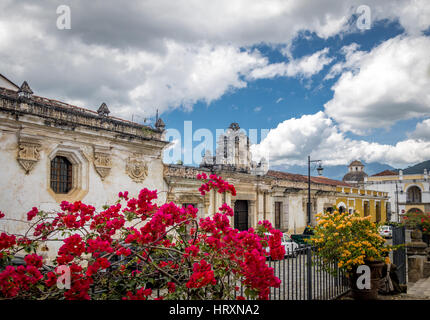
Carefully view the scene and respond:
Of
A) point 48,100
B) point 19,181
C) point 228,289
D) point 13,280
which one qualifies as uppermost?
point 48,100

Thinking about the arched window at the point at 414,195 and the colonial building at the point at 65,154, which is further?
the arched window at the point at 414,195

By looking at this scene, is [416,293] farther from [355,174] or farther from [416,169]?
[416,169]

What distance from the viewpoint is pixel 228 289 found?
3549 millimetres

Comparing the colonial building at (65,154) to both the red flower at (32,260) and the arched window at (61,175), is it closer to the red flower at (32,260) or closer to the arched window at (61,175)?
the arched window at (61,175)

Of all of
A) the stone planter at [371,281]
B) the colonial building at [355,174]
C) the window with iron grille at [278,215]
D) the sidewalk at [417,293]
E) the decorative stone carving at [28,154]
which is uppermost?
the colonial building at [355,174]

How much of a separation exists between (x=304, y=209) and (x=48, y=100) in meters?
15.7

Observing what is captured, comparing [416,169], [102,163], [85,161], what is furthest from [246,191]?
[416,169]

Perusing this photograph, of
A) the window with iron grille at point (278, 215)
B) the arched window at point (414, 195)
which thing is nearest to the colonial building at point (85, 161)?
the window with iron grille at point (278, 215)

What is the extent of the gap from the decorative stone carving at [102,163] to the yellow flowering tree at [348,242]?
6.89m

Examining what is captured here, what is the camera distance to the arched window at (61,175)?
1015cm

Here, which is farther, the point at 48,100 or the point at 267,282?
the point at 48,100
